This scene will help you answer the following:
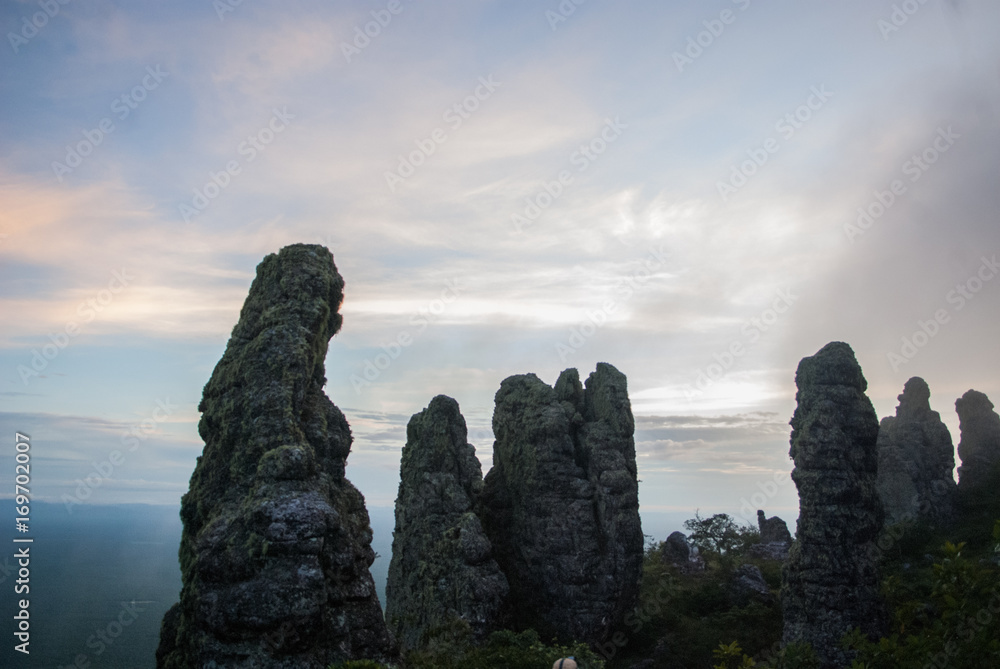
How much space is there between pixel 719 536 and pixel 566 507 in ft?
119

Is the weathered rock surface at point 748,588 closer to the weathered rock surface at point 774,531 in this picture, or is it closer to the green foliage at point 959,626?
the weathered rock surface at point 774,531

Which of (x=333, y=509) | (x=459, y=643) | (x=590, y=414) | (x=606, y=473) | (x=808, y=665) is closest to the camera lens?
(x=808, y=665)

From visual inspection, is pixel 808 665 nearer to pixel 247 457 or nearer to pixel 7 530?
pixel 247 457

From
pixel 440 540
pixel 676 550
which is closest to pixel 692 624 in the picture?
pixel 676 550

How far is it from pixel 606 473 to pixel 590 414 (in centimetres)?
590

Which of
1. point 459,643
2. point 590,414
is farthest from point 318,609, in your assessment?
point 590,414

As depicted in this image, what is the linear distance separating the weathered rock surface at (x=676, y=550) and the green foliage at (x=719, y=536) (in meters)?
3.01

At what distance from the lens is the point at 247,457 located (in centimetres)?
1791

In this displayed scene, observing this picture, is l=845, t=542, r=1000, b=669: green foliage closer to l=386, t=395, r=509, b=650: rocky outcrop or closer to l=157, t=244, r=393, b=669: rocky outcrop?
l=157, t=244, r=393, b=669: rocky outcrop

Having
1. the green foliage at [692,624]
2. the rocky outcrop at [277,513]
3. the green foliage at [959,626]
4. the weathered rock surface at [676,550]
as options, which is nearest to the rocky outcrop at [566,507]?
the green foliage at [692,624]

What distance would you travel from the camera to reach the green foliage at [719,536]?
6906 cm

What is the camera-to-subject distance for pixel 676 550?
66.1 m

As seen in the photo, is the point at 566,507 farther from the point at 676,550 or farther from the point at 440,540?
the point at 676,550

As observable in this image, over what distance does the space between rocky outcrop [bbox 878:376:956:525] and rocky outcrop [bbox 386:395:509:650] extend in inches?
1792
